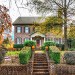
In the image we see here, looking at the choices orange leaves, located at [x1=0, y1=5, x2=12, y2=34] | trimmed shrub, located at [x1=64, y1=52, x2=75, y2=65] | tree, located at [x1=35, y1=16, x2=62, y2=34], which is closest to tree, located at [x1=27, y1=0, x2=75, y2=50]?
tree, located at [x1=35, y1=16, x2=62, y2=34]

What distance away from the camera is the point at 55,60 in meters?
29.0

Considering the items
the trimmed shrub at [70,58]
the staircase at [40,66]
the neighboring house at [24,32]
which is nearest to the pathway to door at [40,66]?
the staircase at [40,66]

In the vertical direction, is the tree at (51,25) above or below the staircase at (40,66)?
above

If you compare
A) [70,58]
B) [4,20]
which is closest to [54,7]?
[70,58]

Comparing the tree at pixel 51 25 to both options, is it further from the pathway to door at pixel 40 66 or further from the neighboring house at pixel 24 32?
the neighboring house at pixel 24 32

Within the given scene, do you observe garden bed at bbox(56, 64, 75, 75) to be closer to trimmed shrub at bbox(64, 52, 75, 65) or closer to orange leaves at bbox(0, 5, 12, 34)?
trimmed shrub at bbox(64, 52, 75, 65)

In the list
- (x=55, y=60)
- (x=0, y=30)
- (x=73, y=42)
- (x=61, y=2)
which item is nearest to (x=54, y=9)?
(x=61, y=2)

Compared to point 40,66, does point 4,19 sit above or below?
above

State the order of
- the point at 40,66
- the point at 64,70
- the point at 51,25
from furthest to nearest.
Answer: the point at 51,25, the point at 40,66, the point at 64,70

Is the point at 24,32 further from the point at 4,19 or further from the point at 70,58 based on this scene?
the point at 4,19

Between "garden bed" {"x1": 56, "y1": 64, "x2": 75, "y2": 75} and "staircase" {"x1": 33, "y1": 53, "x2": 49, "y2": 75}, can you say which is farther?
"staircase" {"x1": 33, "y1": 53, "x2": 49, "y2": 75}

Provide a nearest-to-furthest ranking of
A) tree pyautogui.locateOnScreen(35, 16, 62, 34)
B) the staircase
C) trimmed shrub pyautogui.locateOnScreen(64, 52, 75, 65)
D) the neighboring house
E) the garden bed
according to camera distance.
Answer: the garden bed < the staircase < trimmed shrub pyautogui.locateOnScreen(64, 52, 75, 65) < tree pyautogui.locateOnScreen(35, 16, 62, 34) < the neighboring house

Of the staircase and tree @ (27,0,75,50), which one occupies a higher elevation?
tree @ (27,0,75,50)

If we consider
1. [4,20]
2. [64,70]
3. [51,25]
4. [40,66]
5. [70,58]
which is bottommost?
[64,70]
